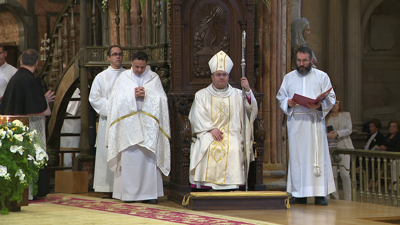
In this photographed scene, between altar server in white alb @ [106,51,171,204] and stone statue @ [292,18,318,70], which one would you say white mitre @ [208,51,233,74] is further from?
stone statue @ [292,18,318,70]

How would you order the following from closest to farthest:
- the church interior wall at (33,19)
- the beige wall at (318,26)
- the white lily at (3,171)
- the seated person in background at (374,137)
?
the white lily at (3,171) → the seated person in background at (374,137) → the beige wall at (318,26) → the church interior wall at (33,19)

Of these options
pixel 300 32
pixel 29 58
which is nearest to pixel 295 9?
pixel 300 32

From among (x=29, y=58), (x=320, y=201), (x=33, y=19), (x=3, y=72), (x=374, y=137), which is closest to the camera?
(x=320, y=201)

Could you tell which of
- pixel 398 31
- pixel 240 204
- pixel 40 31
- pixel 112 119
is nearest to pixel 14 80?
pixel 112 119

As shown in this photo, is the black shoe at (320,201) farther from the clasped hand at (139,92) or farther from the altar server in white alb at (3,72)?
the altar server in white alb at (3,72)

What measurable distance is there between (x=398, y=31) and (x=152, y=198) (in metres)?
8.87

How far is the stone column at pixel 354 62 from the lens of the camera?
13.4 m

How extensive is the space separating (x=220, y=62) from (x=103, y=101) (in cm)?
169

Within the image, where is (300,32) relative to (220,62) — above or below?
above

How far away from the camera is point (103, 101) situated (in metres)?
8.33

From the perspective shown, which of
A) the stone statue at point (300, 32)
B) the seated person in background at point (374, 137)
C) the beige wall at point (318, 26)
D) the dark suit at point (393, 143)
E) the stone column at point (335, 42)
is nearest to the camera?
the stone statue at point (300, 32)

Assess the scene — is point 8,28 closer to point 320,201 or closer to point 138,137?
point 138,137

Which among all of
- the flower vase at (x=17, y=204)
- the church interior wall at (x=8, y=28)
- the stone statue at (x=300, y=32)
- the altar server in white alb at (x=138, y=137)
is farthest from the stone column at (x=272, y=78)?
the church interior wall at (x=8, y=28)

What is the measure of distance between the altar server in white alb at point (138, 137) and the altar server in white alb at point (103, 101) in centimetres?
54
